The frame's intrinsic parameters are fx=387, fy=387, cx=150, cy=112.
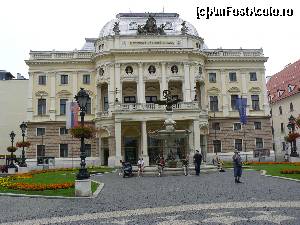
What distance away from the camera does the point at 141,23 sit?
62.8 m

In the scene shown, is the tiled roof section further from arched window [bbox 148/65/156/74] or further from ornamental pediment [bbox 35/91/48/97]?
ornamental pediment [bbox 35/91/48/97]

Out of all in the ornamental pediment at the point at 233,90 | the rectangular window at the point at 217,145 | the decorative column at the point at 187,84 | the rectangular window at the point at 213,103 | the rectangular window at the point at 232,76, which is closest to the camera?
the decorative column at the point at 187,84

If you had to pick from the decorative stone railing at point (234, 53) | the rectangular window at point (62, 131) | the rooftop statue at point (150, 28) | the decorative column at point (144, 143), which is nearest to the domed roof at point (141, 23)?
the rooftop statue at point (150, 28)

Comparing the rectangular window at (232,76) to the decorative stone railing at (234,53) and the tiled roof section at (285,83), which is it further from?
the tiled roof section at (285,83)

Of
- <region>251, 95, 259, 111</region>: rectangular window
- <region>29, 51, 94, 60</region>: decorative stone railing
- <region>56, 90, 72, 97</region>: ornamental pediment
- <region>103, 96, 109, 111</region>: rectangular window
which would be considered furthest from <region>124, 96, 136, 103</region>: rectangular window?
<region>251, 95, 259, 111</region>: rectangular window

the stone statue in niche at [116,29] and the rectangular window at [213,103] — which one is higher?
the stone statue in niche at [116,29]

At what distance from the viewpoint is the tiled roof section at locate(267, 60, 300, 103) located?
6854 centimetres

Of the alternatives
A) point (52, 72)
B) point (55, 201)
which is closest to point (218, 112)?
point (52, 72)

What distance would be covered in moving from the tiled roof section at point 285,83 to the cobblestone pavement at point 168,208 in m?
52.1

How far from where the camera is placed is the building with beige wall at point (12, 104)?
7206cm

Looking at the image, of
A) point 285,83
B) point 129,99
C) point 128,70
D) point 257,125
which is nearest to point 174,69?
point 128,70

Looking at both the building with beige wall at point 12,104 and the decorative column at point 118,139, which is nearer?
the decorative column at point 118,139

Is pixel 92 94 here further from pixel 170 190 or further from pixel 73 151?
pixel 170 190

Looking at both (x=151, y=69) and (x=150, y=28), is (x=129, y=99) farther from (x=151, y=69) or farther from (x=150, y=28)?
(x=150, y=28)
